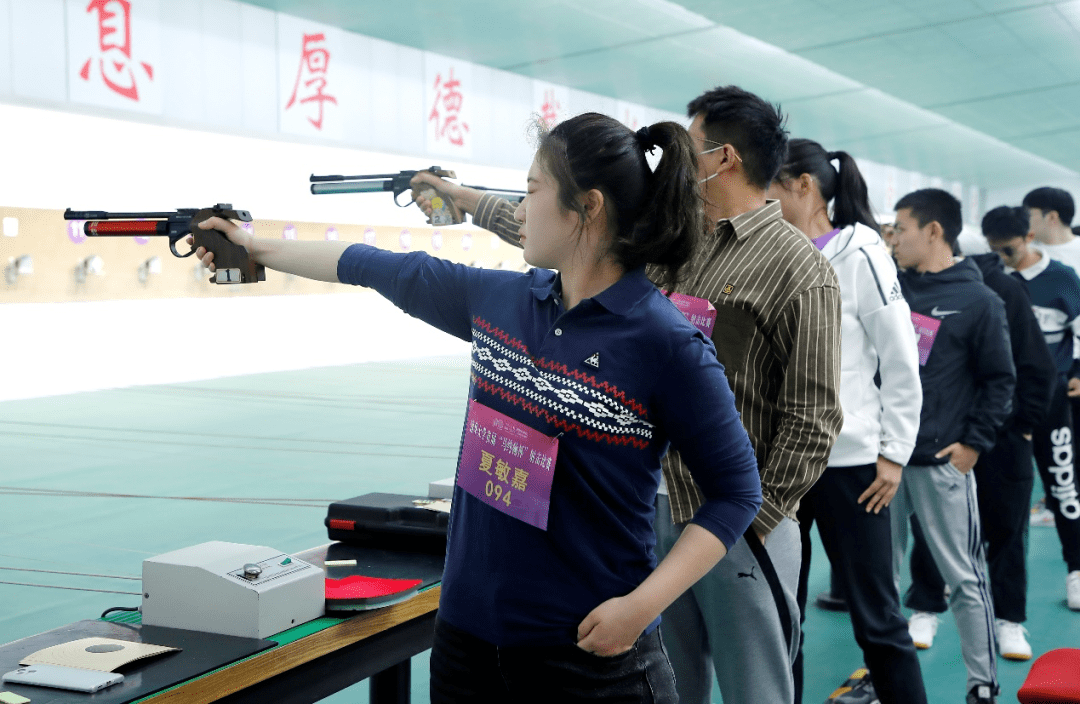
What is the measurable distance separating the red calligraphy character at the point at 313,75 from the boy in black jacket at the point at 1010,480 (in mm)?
Answer: 6338

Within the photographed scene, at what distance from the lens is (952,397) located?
284 cm

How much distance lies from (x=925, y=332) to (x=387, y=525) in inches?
68.9

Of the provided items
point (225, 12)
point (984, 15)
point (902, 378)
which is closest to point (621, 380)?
point (902, 378)

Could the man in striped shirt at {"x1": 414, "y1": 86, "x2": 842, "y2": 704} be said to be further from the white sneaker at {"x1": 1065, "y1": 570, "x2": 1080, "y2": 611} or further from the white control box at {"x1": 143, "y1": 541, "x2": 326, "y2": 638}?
the white sneaker at {"x1": 1065, "y1": 570, "x2": 1080, "y2": 611}

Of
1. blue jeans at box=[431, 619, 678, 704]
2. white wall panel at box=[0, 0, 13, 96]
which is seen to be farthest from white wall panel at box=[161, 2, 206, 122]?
blue jeans at box=[431, 619, 678, 704]

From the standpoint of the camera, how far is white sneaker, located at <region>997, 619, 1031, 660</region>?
3.01 meters

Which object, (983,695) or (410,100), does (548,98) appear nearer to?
(410,100)

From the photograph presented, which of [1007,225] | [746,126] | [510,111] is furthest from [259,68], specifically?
[746,126]

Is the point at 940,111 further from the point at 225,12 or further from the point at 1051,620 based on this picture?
the point at 1051,620

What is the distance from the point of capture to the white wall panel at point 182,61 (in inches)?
289

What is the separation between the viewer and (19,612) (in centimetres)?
323

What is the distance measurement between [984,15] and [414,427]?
5.70m

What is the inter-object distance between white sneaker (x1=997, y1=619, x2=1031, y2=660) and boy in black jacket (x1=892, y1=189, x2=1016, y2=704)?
418mm

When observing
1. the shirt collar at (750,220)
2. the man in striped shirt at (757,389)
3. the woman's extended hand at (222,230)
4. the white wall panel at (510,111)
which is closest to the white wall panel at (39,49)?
the white wall panel at (510,111)
